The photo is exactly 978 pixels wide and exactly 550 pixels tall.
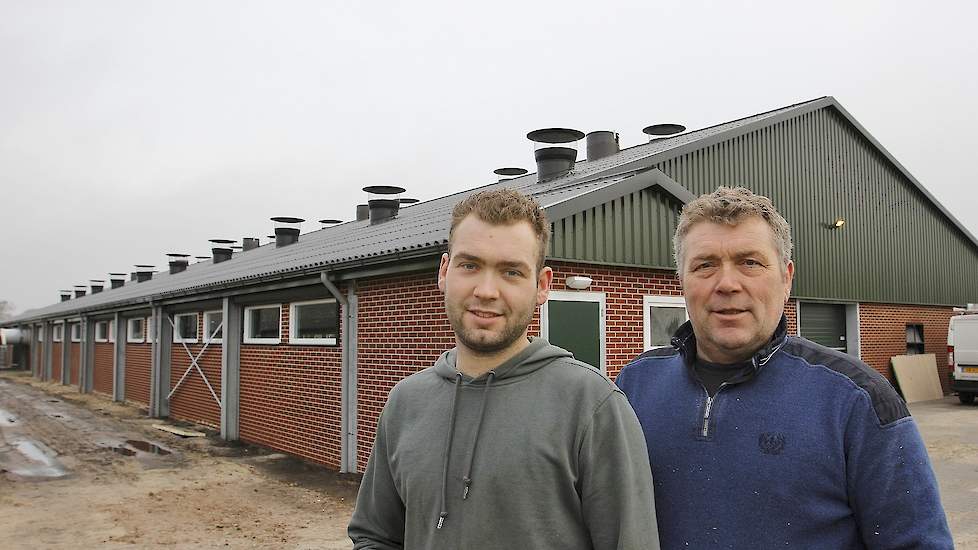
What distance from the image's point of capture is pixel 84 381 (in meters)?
24.3

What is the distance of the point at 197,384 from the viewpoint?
1473cm

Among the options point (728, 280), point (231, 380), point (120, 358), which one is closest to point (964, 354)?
point (231, 380)

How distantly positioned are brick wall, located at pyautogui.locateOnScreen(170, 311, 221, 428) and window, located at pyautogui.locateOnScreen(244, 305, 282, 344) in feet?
5.37

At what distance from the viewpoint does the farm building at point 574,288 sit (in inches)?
327

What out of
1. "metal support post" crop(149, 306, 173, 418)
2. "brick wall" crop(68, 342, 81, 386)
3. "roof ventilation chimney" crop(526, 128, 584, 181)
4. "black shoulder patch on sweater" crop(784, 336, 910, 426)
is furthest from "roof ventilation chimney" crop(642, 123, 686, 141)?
"brick wall" crop(68, 342, 81, 386)

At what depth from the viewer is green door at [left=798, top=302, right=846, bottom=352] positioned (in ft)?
48.4

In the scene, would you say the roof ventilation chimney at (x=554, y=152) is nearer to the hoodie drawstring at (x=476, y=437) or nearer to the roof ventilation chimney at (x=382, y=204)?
the roof ventilation chimney at (x=382, y=204)

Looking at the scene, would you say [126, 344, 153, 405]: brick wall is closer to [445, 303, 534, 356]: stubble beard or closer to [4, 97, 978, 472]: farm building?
[4, 97, 978, 472]: farm building

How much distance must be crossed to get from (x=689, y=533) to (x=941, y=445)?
11.2 metres

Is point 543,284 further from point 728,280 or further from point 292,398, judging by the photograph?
point 292,398

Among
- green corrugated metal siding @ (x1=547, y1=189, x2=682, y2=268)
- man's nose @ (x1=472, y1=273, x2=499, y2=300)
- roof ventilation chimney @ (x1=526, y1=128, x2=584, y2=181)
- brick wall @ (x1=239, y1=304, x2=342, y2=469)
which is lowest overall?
brick wall @ (x1=239, y1=304, x2=342, y2=469)

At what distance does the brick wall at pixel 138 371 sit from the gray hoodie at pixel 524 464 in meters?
17.3

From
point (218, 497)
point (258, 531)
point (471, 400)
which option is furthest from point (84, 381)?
point (471, 400)

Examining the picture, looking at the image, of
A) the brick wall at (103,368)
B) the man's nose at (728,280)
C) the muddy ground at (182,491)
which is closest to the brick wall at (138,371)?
the brick wall at (103,368)
